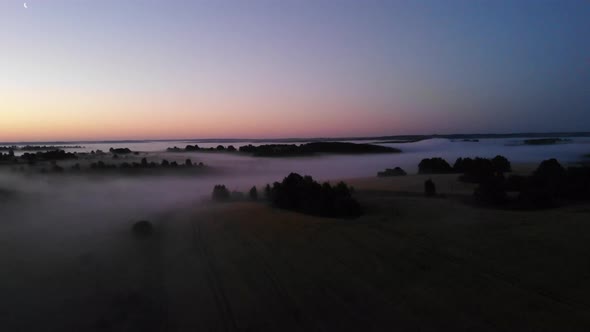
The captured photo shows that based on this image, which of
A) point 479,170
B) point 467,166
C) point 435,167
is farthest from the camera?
point 435,167

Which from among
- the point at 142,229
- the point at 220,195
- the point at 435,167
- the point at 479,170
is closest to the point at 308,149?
the point at 435,167

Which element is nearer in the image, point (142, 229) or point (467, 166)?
point (142, 229)

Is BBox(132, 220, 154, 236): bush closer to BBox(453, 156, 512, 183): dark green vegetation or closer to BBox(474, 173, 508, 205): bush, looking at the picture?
BBox(474, 173, 508, 205): bush

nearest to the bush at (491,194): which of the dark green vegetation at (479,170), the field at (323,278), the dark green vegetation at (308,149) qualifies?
the field at (323,278)

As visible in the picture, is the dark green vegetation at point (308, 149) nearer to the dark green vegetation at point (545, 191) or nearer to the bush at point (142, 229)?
the dark green vegetation at point (545, 191)

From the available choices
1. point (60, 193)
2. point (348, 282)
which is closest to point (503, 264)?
point (348, 282)

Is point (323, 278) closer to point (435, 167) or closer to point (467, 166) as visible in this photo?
point (467, 166)

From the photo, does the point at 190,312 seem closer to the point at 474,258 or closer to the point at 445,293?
the point at 445,293

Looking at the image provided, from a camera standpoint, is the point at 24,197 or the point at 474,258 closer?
the point at 474,258

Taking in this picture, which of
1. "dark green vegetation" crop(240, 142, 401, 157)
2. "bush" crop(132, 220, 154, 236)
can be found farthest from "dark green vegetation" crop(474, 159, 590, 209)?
"dark green vegetation" crop(240, 142, 401, 157)
